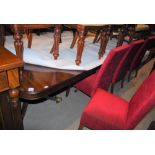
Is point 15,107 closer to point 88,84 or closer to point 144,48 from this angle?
point 88,84

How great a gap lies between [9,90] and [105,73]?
943mm

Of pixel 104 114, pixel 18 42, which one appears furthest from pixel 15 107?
pixel 104 114

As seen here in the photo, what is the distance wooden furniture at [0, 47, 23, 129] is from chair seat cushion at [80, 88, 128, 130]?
0.53 metres

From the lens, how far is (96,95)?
147cm

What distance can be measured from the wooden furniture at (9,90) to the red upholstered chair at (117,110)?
54 centimetres

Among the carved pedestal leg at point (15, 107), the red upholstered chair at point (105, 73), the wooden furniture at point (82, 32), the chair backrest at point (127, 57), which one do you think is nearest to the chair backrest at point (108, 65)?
the red upholstered chair at point (105, 73)

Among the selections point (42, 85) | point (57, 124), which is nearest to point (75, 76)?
point (42, 85)

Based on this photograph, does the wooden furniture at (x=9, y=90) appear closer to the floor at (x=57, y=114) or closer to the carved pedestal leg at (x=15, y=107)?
the carved pedestal leg at (x=15, y=107)

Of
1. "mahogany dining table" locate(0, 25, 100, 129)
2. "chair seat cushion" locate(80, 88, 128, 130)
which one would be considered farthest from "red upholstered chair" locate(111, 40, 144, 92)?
"chair seat cushion" locate(80, 88, 128, 130)

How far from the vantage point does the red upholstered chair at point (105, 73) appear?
55.2 inches

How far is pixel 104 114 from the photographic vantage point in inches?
49.8
